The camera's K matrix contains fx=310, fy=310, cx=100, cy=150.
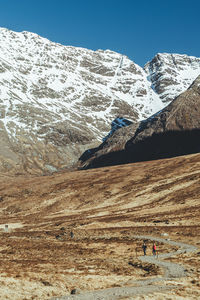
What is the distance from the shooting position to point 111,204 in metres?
87.3

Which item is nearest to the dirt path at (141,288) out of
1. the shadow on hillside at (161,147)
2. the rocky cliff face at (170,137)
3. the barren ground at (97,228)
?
the barren ground at (97,228)

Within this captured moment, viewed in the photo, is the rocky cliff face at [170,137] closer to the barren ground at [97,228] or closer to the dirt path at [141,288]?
the barren ground at [97,228]

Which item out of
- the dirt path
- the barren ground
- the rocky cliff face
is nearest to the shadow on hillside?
the rocky cliff face

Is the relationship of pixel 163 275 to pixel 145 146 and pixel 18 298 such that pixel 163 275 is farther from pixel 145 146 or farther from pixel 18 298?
pixel 145 146

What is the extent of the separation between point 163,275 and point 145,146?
541 feet

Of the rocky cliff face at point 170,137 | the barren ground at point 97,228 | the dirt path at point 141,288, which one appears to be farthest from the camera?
the rocky cliff face at point 170,137

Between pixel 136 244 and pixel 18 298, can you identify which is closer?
pixel 18 298

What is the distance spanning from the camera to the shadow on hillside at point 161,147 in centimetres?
17123

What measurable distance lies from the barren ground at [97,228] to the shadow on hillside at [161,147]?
189 ft

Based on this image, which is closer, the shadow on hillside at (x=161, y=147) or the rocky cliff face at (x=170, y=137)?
the shadow on hillside at (x=161, y=147)

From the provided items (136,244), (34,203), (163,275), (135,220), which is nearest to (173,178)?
(135,220)

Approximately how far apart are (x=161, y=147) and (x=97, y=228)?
5073 inches

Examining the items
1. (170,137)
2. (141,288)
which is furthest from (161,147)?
(141,288)

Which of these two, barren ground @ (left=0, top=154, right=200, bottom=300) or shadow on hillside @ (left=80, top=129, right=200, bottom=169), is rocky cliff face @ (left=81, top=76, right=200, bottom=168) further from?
barren ground @ (left=0, top=154, right=200, bottom=300)
